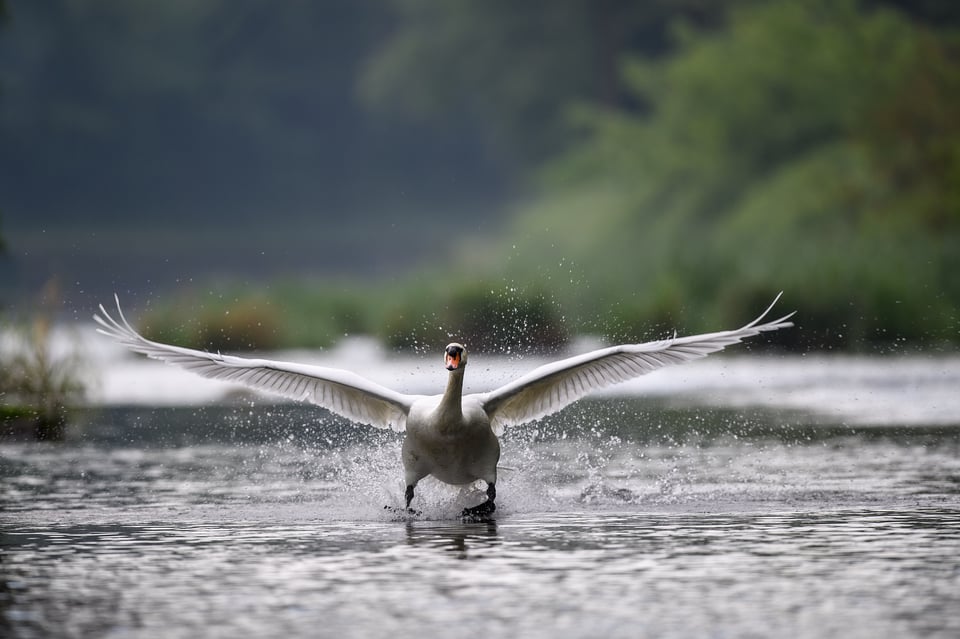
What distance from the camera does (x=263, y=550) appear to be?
11109 millimetres

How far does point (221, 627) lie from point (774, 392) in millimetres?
17276

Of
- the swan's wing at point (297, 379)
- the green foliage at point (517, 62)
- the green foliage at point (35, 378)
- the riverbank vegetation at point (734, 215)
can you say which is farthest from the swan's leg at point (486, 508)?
the green foliage at point (517, 62)

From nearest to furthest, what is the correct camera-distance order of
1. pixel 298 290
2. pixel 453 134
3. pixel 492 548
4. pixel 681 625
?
pixel 681 625 → pixel 492 548 → pixel 298 290 → pixel 453 134

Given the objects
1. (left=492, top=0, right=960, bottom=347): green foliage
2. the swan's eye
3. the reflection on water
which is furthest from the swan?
(left=492, top=0, right=960, bottom=347): green foliage

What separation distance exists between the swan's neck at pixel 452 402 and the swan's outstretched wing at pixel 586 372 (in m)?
0.57

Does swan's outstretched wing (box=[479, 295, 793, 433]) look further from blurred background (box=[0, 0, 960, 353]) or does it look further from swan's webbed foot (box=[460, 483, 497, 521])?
blurred background (box=[0, 0, 960, 353])

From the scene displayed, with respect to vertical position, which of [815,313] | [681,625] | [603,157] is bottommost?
[681,625]

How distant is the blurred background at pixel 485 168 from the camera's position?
115ft

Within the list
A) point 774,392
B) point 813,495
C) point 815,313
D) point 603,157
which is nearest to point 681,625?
point 813,495

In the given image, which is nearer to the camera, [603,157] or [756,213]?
[756,213]

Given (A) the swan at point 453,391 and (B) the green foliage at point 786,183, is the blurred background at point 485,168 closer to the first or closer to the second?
(B) the green foliage at point 786,183

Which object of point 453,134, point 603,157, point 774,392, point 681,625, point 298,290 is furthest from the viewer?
point 453,134

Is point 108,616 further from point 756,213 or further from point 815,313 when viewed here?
point 756,213

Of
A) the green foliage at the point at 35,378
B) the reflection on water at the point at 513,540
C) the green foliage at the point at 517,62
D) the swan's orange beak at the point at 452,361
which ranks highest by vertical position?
the green foliage at the point at 517,62
